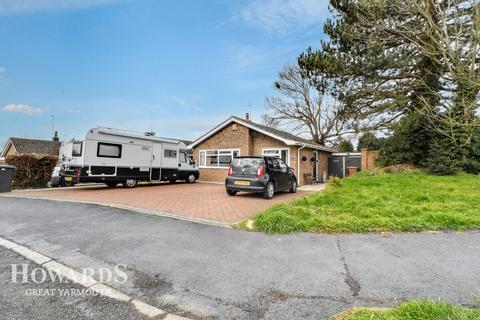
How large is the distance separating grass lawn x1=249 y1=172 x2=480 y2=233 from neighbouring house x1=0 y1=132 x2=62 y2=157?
35244 mm

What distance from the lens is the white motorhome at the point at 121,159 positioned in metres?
12.5

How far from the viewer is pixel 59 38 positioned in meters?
11.3

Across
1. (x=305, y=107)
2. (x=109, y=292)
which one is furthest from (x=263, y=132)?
(x=109, y=292)

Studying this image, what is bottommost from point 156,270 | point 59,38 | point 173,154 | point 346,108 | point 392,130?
point 156,270

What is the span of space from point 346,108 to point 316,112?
14.8 metres

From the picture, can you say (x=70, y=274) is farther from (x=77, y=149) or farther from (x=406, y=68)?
(x=406, y=68)

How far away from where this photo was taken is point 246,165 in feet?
33.9

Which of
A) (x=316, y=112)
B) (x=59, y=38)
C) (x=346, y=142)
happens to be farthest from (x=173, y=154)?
(x=346, y=142)

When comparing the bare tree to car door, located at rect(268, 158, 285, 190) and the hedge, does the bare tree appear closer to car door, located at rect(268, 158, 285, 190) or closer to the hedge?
car door, located at rect(268, 158, 285, 190)

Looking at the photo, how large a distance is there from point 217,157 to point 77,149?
9.31 m

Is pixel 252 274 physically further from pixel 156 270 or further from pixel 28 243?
pixel 28 243

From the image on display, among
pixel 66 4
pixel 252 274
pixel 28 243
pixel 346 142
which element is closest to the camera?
pixel 252 274

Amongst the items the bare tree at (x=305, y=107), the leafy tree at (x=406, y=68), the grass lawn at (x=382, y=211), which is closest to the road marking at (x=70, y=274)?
the grass lawn at (x=382, y=211)

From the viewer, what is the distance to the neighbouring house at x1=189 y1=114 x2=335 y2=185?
1676 cm
